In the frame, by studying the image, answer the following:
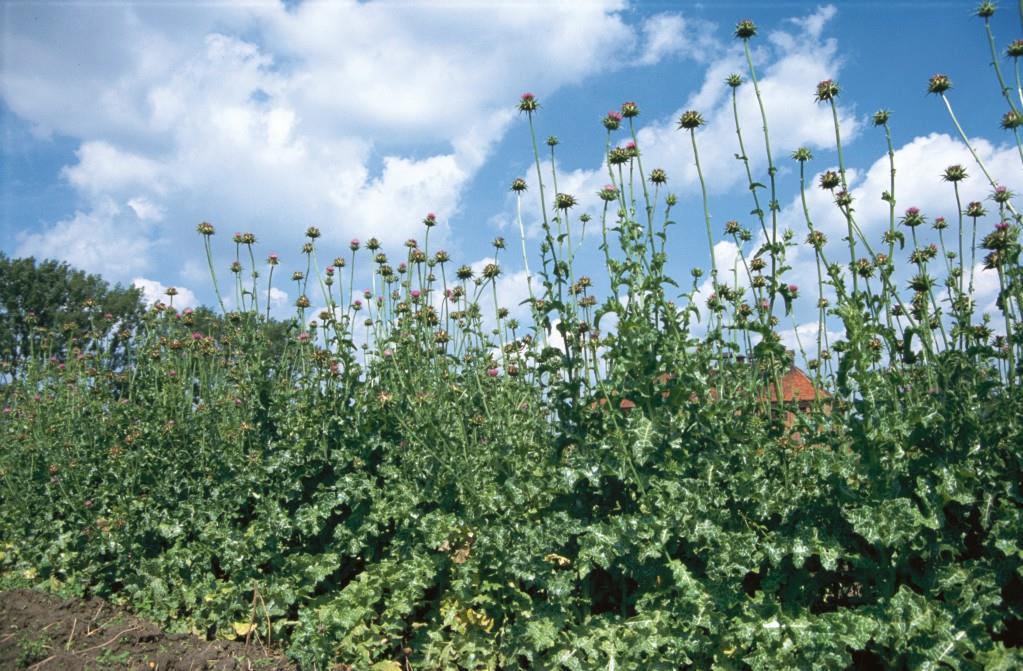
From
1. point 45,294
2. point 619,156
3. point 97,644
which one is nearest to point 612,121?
point 619,156

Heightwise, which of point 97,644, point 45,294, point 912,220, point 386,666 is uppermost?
point 45,294

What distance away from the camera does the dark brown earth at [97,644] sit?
4.35 metres

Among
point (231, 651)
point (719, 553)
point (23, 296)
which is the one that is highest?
point (23, 296)

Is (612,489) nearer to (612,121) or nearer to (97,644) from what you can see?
(612,121)

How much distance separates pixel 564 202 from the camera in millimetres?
4418

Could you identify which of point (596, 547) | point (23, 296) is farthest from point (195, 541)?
point (23, 296)

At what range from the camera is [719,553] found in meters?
3.31

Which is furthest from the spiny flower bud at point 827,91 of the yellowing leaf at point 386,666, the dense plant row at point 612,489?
the yellowing leaf at point 386,666

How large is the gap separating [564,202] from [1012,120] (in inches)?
88.5

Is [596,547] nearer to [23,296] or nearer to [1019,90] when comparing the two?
[1019,90]

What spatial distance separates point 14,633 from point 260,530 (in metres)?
1.81

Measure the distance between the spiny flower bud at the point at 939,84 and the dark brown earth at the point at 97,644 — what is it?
4.64 metres

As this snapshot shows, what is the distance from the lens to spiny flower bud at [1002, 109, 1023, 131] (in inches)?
145

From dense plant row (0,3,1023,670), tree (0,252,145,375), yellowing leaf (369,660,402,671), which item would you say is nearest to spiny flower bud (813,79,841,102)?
dense plant row (0,3,1023,670)
